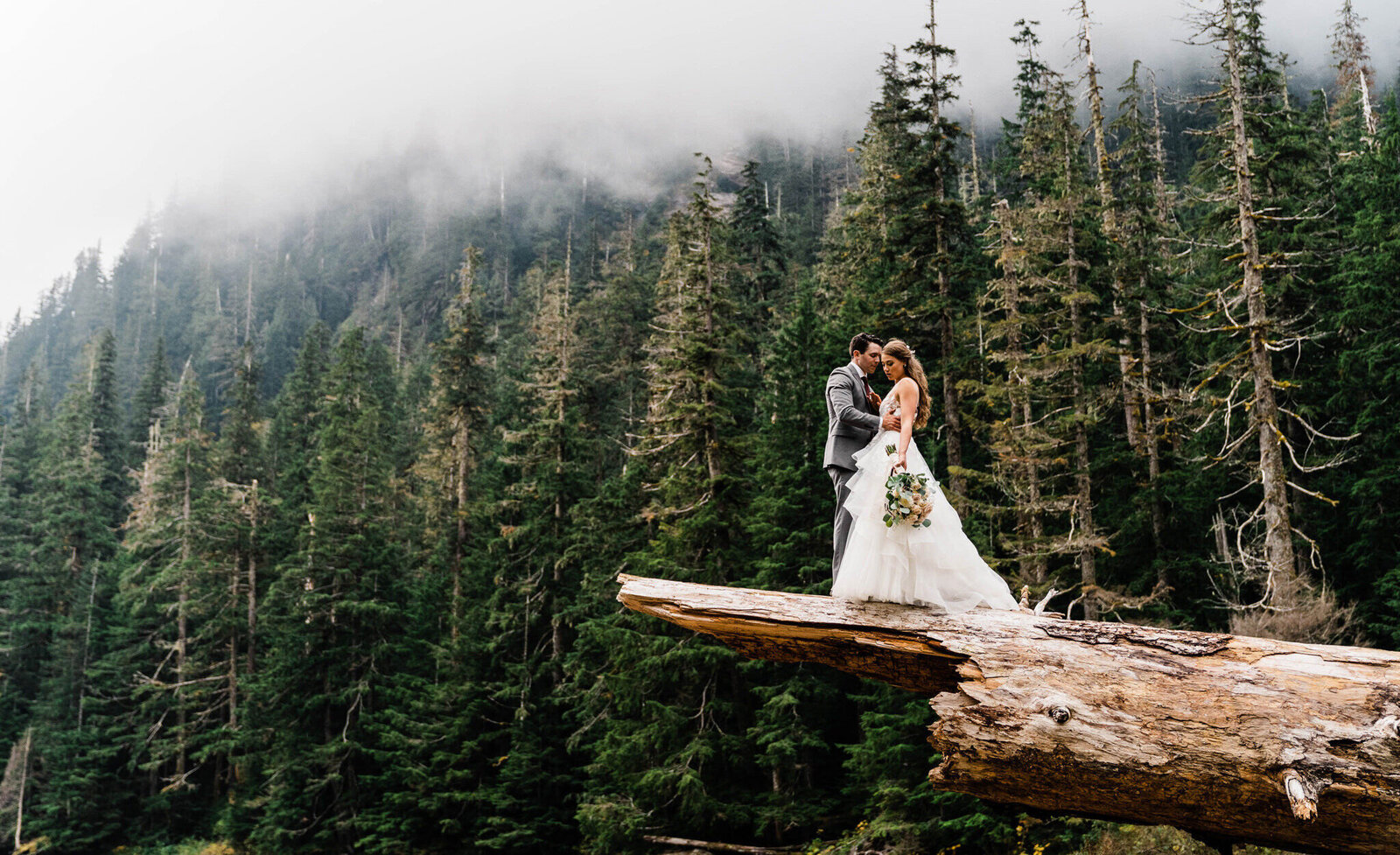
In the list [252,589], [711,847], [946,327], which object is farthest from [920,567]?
[252,589]

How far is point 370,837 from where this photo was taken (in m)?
24.9

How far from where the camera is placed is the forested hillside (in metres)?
17.8

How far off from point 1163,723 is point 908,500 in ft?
6.91

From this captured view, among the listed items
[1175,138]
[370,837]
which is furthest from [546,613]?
[1175,138]

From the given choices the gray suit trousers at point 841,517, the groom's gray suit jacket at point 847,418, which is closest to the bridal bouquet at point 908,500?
the gray suit trousers at point 841,517

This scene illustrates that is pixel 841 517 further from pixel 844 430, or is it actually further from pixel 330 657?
pixel 330 657

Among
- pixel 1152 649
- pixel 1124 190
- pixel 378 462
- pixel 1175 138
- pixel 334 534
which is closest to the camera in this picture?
pixel 1152 649

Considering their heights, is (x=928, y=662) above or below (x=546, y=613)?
above

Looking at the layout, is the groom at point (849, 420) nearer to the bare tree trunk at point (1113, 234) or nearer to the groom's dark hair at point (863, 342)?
the groom's dark hair at point (863, 342)

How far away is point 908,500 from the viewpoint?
19.1 feet

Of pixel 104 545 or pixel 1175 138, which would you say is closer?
pixel 104 545

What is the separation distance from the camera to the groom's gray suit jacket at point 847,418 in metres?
6.50

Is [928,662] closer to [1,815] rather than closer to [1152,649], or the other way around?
[1152,649]

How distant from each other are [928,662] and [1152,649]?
1.38 m
